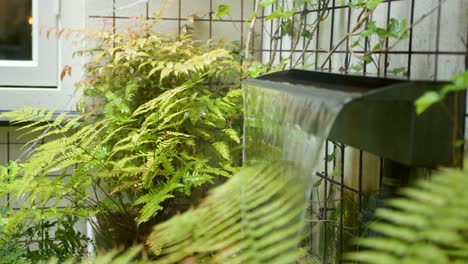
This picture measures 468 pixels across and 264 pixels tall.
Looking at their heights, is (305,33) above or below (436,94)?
above

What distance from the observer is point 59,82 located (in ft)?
11.5

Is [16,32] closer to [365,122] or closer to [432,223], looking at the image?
[365,122]

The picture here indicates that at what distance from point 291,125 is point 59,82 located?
2079 millimetres

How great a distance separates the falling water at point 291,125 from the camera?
4.72 feet

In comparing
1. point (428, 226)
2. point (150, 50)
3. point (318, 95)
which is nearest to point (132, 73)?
point (150, 50)

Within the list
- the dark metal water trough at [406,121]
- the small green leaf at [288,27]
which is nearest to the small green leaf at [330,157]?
the small green leaf at [288,27]

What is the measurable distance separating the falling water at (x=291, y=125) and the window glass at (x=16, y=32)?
1.69m

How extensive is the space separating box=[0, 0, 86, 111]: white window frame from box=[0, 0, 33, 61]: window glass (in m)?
0.03

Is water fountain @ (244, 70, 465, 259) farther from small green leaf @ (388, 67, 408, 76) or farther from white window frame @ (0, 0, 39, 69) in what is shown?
white window frame @ (0, 0, 39, 69)

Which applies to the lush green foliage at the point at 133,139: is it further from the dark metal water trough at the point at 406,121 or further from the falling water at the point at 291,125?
the dark metal water trough at the point at 406,121

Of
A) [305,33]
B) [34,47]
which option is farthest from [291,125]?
[34,47]

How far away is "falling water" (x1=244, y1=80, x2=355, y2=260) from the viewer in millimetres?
1438

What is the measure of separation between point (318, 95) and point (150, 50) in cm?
168

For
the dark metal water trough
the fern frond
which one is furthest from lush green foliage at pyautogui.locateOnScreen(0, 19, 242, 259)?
the dark metal water trough
